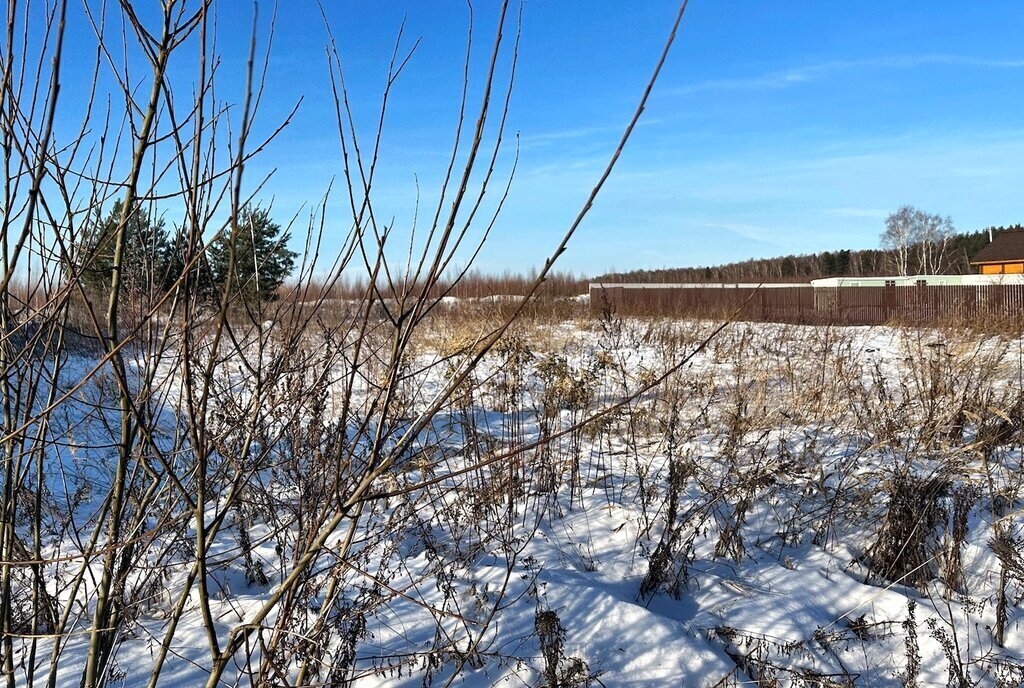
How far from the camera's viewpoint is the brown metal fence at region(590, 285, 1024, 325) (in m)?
13.3

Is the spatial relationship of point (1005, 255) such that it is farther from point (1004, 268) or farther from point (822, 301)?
point (822, 301)

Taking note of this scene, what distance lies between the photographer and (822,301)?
17438 millimetres

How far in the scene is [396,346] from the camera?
0.96 metres

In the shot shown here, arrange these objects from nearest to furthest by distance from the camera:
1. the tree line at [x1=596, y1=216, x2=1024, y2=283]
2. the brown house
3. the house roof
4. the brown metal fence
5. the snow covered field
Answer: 1. the snow covered field
2. the brown metal fence
3. the brown house
4. the house roof
5. the tree line at [x1=596, y1=216, x2=1024, y2=283]

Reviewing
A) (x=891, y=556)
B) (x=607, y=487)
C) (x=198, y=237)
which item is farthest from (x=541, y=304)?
(x=198, y=237)

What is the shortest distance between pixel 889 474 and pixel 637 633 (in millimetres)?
2028

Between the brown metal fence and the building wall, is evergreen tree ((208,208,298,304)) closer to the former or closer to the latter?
the brown metal fence

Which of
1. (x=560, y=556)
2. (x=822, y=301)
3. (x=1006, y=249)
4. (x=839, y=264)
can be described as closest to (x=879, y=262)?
(x=839, y=264)

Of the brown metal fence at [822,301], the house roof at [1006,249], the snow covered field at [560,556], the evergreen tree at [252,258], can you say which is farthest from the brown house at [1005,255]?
the evergreen tree at [252,258]

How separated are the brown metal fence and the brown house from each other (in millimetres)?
19673

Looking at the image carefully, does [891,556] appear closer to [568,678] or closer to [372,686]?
[568,678]

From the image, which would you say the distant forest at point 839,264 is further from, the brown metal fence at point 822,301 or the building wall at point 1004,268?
the brown metal fence at point 822,301

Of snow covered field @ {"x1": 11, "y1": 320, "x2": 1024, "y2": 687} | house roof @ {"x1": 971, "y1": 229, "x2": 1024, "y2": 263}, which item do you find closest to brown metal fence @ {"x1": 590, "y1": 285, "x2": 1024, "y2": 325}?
snow covered field @ {"x1": 11, "y1": 320, "x2": 1024, "y2": 687}

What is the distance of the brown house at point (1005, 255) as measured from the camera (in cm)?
3119
